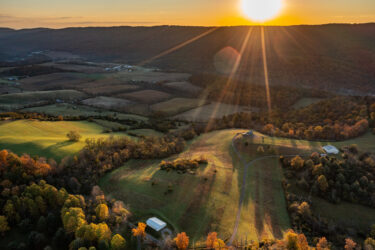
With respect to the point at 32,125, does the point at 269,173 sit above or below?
below

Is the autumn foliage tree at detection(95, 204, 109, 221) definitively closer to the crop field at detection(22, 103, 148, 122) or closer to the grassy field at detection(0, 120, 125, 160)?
the grassy field at detection(0, 120, 125, 160)

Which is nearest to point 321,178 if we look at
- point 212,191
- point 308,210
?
point 308,210

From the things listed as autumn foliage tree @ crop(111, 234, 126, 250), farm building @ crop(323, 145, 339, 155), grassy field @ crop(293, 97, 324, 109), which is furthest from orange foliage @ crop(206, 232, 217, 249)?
grassy field @ crop(293, 97, 324, 109)

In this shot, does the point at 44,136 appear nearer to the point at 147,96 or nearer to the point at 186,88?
the point at 147,96

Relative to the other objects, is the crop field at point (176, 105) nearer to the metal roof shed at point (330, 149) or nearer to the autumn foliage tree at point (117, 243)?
the metal roof shed at point (330, 149)

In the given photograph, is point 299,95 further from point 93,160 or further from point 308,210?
point 93,160

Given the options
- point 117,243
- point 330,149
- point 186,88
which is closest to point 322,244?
point 117,243

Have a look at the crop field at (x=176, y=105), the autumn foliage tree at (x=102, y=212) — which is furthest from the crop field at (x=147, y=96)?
the autumn foliage tree at (x=102, y=212)
